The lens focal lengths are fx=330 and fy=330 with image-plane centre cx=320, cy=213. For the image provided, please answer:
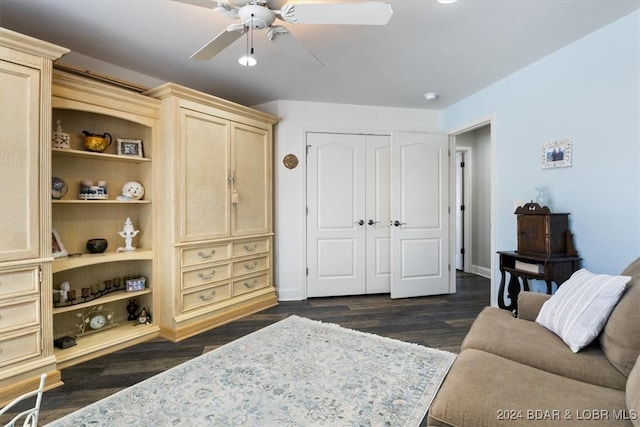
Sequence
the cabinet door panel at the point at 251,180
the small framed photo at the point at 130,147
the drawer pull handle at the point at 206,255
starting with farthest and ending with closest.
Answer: the cabinet door panel at the point at 251,180 → the drawer pull handle at the point at 206,255 → the small framed photo at the point at 130,147

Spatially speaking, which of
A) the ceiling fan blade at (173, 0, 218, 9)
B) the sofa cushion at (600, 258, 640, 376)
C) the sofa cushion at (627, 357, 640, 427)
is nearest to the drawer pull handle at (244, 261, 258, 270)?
the ceiling fan blade at (173, 0, 218, 9)

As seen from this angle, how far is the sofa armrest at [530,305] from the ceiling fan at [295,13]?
1881 millimetres

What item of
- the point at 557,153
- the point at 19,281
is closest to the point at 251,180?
the point at 19,281

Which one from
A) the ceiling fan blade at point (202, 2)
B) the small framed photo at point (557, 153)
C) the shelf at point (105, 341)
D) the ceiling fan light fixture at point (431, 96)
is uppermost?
the ceiling fan light fixture at point (431, 96)

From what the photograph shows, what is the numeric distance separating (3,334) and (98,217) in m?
1.17

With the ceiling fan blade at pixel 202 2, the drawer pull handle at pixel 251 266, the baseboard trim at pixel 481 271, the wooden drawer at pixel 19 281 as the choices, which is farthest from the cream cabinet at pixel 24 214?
the baseboard trim at pixel 481 271

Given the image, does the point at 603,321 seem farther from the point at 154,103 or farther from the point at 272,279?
the point at 154,103

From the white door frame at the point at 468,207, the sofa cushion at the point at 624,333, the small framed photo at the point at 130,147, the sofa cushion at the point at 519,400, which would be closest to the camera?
the sofa cushion at the point at 519,400

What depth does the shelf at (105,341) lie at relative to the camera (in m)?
2.43

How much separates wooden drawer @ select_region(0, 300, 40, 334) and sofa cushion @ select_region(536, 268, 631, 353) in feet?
10.1

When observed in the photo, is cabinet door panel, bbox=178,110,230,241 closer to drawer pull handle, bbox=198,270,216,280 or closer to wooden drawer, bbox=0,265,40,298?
drawer pull handle, bbox=198,270,216,280

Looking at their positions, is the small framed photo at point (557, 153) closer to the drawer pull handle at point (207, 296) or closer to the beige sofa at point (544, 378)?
the beige sofa at point (544, 378)

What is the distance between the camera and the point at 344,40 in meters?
2.56

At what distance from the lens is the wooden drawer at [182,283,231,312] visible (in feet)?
9.95
